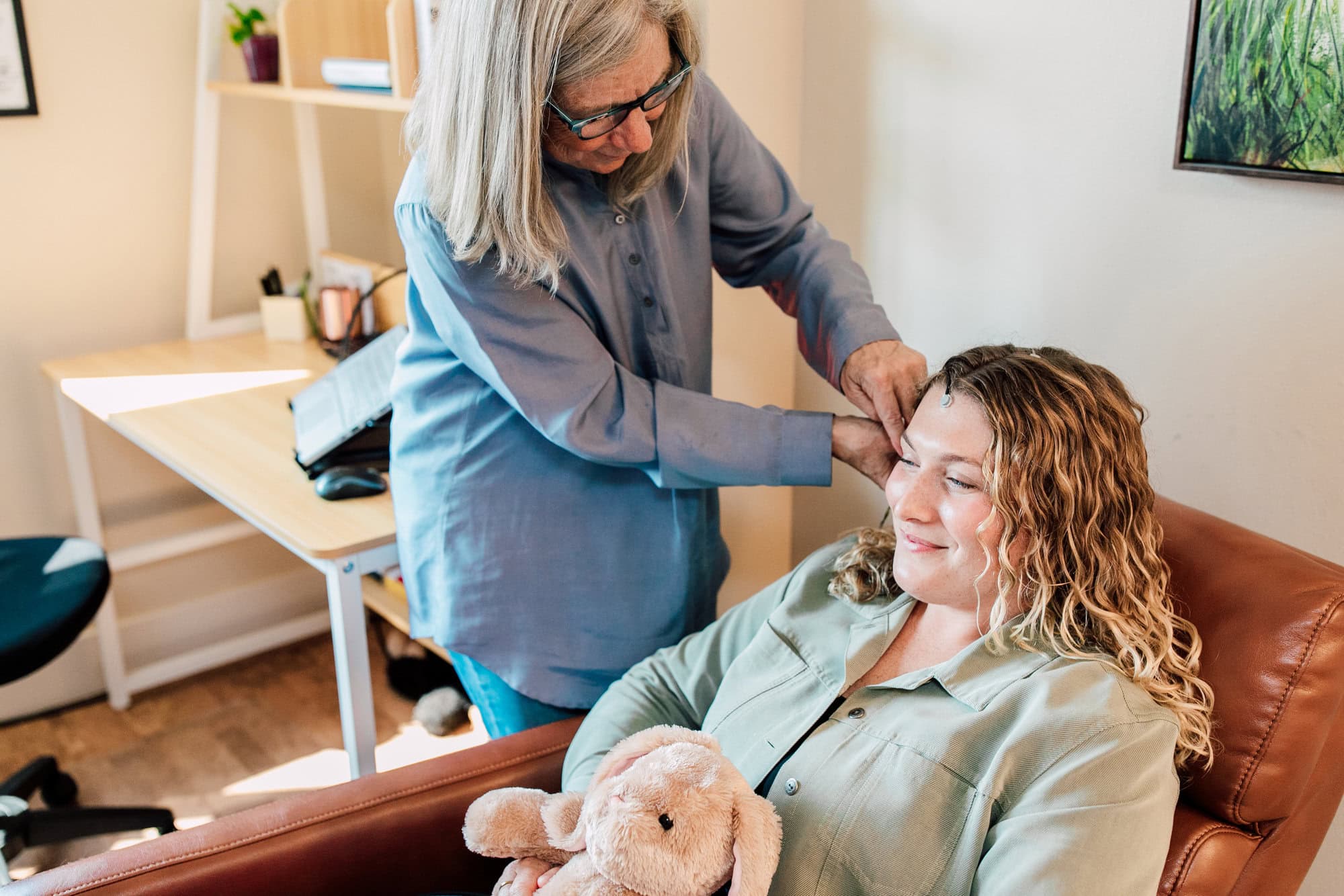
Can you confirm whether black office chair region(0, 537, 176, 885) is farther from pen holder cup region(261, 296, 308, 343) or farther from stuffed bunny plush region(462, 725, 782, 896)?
stuffed bunny plush region(462, 725, 782, 896)

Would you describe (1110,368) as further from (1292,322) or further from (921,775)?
(921,775)

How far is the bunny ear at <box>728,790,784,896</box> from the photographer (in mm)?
1025

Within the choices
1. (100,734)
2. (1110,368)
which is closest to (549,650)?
(1110,368)

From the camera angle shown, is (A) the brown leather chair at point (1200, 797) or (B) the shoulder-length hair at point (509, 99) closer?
(A) the brown leather chair at point (1200, 797)

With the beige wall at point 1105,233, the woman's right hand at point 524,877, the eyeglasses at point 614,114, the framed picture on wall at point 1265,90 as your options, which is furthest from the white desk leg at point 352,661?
the framed picture on wall at point 1265,90

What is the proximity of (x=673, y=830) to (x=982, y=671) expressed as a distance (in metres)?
0.38

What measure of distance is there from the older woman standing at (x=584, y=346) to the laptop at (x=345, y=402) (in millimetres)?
330

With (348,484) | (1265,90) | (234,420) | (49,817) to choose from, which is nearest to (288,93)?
(234,420)

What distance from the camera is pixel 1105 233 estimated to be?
1.57 meters

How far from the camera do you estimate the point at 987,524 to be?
1.17m

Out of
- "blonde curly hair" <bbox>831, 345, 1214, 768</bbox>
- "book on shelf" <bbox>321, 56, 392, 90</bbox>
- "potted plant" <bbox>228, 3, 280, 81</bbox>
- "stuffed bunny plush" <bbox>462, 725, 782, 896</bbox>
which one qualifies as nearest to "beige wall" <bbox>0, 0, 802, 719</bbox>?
"potted plant" <bbox>228, 3, 280, 81</bbox>

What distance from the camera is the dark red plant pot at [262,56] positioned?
8.24 feet

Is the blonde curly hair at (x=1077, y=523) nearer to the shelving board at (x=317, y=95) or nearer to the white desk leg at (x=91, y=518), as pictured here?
the shelving board at (x=317, y=95)

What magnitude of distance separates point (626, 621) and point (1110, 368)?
79 cm
